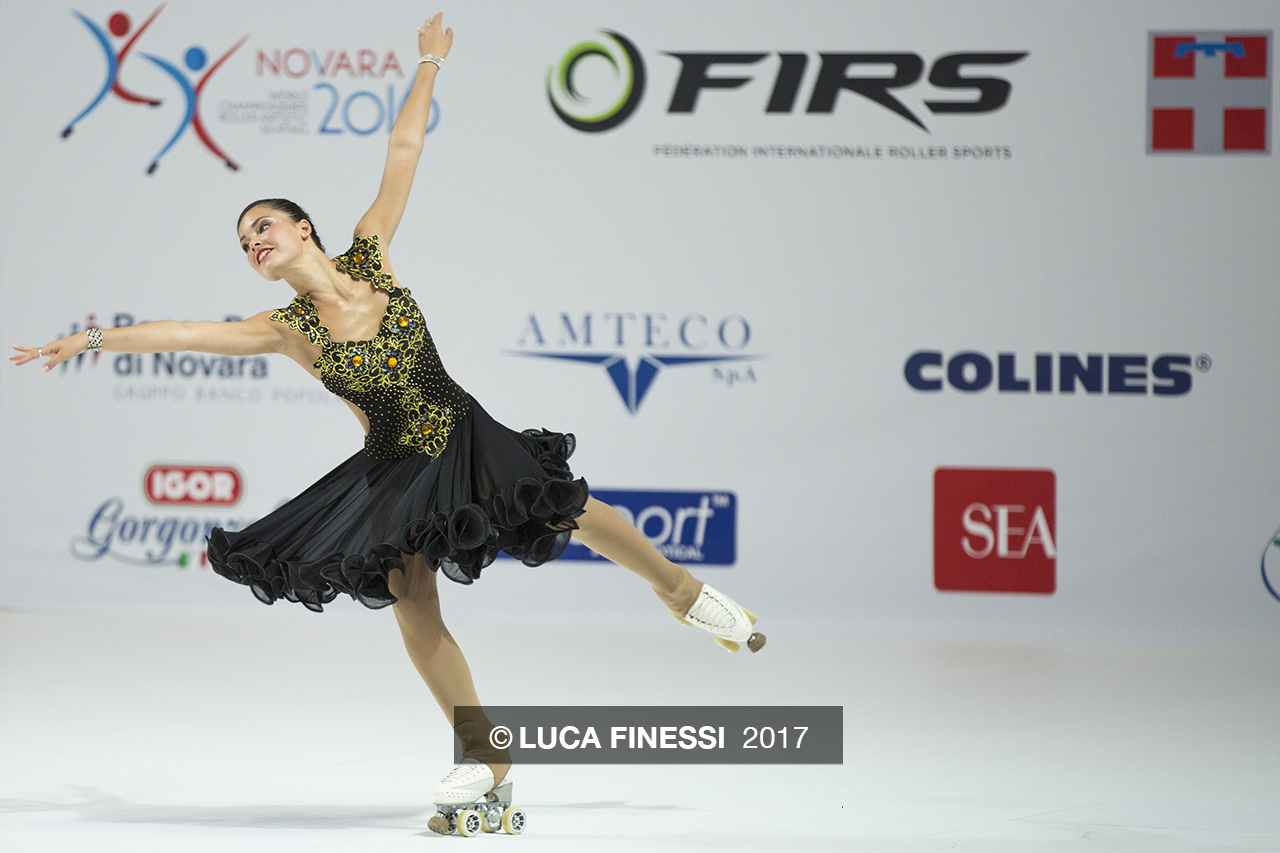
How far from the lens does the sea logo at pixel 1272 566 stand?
573 cm

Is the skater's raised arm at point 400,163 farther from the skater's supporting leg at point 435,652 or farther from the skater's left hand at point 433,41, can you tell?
the skater's supporting leg at point 435,652

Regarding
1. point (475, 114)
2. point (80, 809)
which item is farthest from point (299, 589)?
point (475, 114)

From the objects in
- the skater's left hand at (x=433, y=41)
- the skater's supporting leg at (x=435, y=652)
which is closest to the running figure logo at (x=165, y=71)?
the skater's left hand at (x=433, y=41)

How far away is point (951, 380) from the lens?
5.86 metres

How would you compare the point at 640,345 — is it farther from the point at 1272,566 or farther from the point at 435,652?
the point at 435,652

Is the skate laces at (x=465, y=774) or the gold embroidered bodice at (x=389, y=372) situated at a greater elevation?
the gold embroidered bodice at (x=389, y=372)

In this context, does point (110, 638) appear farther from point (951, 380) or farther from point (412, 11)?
point (951, 380)

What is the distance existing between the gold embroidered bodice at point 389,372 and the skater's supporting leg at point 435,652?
31cm

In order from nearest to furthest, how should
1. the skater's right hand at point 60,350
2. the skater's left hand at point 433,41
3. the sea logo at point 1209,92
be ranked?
the skater's right hand at point 60,350
the skater's left hand at point 433,41
the sea logo at point 1209,92

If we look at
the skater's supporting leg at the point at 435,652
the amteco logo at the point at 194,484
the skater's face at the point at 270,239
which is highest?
the amteco logo at the point at 194,484

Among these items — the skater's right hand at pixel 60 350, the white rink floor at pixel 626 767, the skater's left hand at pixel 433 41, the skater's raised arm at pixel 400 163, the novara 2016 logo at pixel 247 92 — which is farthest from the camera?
the novara 2016 logo at pixel 247 92

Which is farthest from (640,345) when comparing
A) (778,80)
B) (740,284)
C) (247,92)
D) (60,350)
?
(60,350)

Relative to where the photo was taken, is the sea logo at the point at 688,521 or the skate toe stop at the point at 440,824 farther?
the sea logo at the point at 688,521

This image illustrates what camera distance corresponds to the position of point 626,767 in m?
4.07
